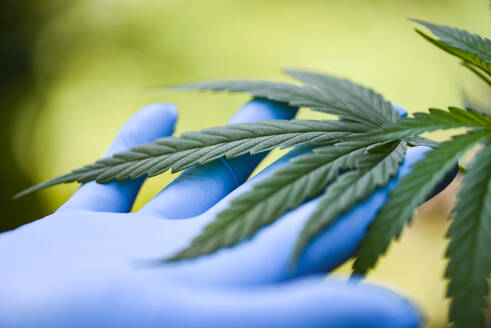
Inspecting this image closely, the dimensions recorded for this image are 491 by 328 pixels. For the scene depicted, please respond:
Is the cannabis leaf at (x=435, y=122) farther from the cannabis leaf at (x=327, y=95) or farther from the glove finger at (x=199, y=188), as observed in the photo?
the glove finger at (x=199, y=188)

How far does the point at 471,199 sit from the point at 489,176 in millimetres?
36

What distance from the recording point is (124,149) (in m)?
0.84

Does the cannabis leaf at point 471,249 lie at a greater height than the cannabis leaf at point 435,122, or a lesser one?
lesser

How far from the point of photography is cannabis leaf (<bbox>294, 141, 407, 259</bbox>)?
426 millimetres

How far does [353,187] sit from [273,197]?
99 millimetres

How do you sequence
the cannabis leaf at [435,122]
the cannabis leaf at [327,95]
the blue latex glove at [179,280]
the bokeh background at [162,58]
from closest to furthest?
1. the blue latex glove at [179,280]
2. the cannabis leaf at [435,122]
3. the cannabis leaf at [327,95]
4. the bokeh background at [162,58]

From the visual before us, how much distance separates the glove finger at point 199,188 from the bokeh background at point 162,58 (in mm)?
1639

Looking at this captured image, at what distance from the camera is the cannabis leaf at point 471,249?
15.3 inches

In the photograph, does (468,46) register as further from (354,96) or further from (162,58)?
(162,58)

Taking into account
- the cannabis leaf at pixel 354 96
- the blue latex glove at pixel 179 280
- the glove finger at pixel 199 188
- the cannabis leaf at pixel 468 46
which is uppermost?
the cannabis leaf at pixel 468 46

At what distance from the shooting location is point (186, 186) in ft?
2.33

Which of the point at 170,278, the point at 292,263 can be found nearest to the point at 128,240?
the point at 170,278

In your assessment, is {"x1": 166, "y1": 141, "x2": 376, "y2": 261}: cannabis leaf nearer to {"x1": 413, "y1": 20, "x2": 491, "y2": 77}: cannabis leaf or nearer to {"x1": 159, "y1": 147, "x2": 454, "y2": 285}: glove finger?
{"x1": 159, "y1": 147, "x2": 454, "y2": 285}: glove finger

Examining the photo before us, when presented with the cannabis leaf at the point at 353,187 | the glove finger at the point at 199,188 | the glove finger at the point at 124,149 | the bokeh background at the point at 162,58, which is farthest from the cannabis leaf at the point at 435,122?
the bokeh background at the point at 162,58
